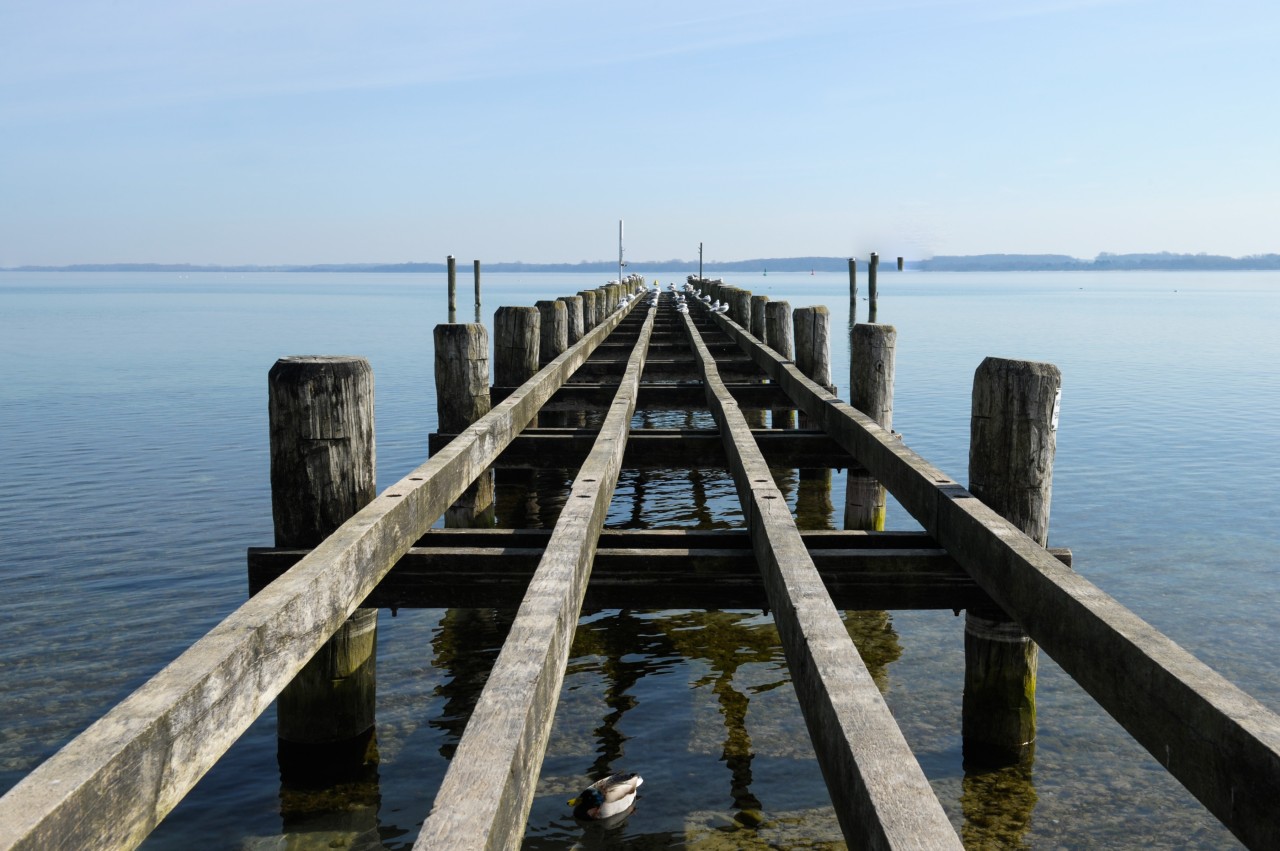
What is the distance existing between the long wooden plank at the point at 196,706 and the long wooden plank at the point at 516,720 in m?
0.76

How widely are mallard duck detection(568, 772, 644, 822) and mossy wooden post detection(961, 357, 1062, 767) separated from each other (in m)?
1.95

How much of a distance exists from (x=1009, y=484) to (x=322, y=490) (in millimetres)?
3374

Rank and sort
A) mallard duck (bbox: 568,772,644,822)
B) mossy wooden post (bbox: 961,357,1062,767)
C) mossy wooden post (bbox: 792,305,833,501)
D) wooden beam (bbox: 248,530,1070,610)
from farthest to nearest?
mossy wooden post (bbox: 792,305,833,501), mallard duck (bbox: 568,772,644,822), mossy wooden post (bbox: 961,357,1062,767), wooden beam (bbox: 248,530,1070,610)

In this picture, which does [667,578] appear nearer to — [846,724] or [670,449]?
[846,724]

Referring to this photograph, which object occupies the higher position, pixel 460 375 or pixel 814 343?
pixel 814 343

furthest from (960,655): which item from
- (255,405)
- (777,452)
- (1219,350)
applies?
(1219,350)

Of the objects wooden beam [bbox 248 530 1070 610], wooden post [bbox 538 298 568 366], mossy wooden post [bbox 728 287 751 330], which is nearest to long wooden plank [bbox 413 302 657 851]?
wooden beam [bbox 248 530 1070 610]

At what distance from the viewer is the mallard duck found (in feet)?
18.9

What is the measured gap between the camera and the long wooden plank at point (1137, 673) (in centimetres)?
267

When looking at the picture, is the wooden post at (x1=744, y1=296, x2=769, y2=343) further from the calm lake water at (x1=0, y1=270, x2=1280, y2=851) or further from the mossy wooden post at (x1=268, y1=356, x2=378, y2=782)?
the mossy wooden post at (x1=268, y1=356, x2=378, y2=782)

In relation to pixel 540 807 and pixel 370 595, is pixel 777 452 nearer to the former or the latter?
pixel 540 807

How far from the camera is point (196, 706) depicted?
288 centimetres

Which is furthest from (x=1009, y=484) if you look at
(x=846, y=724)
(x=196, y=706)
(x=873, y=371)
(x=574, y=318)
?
(x=574, y=318)

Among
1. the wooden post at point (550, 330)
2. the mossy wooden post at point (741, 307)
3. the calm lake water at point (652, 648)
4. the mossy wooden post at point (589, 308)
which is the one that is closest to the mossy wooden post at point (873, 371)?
the calm lake water at point (652, 648)
